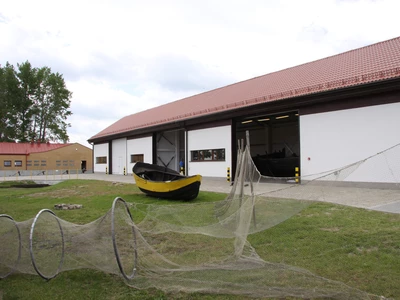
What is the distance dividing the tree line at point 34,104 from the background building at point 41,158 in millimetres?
12559

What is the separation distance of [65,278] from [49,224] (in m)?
0.82

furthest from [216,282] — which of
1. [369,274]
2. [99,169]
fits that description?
[99,169]

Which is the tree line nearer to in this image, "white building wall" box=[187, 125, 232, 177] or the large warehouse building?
the large warehouse building

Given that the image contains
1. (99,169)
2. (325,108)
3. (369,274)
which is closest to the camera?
(369,274)

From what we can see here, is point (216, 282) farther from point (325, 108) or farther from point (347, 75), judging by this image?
point (347, 75)

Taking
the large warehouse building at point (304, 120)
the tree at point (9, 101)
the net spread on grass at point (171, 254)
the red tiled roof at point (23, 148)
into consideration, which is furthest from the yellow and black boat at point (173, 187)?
the tree at point (9, 101)

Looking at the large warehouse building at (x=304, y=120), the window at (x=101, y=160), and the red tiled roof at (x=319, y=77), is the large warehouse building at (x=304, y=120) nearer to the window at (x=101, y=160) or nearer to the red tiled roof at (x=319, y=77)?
the red tiled roof at (x=319, y=77)

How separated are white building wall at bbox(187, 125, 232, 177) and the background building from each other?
81.0 feet

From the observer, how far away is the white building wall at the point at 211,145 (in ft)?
61.9

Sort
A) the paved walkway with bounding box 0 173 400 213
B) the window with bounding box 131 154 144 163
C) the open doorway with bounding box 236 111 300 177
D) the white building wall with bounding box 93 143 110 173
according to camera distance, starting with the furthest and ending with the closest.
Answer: the white building wall with bounding box 93 143 110 173 → the window with bounding box 131 154 144 163 → the open doorway with bounding box 236 111 300 177 → the paved walkway with bounding box 0 173 400 213

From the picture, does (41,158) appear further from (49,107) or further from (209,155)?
(209,155)

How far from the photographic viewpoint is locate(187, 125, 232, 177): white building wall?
18875mm

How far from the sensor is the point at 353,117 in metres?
13.2

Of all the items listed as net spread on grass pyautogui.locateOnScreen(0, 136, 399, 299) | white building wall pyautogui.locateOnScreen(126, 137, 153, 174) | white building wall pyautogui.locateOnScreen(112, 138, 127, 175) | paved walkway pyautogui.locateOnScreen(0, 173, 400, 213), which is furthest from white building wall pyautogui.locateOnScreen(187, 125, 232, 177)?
net spread on grass pyautogui.locateOnScreen(0, 136, 399, 299)
